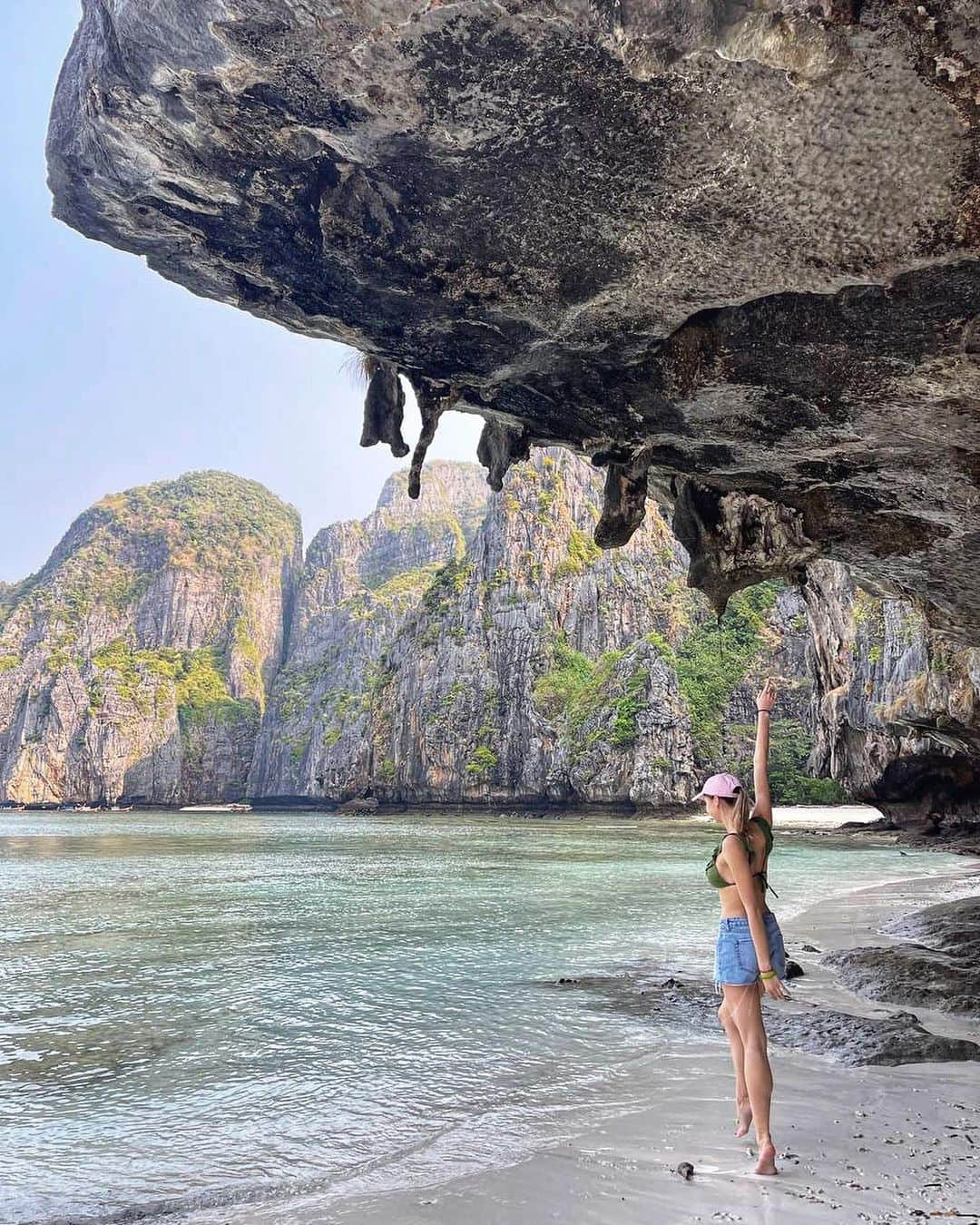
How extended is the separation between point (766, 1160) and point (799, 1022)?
327 centimetres

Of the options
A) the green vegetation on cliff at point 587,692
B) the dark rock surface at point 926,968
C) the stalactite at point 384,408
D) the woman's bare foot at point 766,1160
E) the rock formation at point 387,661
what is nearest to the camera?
the woman's bare foot at point 766,1160

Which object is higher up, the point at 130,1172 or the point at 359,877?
the point at 130,1172

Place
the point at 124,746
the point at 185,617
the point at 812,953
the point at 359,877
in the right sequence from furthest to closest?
the point at 185,617 → the point at 124,746 → the point at 359,877 → the point at 812,953

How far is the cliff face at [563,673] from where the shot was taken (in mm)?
65812

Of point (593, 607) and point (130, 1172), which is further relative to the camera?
point (593, 607)

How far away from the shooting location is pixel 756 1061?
3.86m

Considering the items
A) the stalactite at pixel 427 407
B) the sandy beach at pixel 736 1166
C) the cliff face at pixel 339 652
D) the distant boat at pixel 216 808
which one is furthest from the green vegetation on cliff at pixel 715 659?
the distant boat at pixel 216 808

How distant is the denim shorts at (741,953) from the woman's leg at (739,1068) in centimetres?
18

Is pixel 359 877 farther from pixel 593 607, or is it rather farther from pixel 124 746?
pixel 124 746

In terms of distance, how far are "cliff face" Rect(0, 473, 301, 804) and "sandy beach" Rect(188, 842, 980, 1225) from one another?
13109 cm

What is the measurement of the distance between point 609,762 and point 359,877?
151 ft

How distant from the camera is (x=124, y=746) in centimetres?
12406

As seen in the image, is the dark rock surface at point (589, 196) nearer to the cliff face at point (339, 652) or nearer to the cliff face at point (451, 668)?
the cliff face at point (451, 668)

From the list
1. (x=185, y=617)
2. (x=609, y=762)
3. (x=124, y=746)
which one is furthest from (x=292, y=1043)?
(x=185, y=617)
